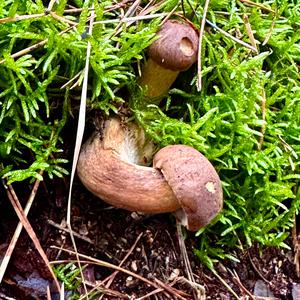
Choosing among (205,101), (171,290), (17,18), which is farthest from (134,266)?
(17,18)

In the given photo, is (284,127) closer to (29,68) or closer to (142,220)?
(142,220)

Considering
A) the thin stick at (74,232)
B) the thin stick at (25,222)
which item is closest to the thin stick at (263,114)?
the thin stick at (74,232)

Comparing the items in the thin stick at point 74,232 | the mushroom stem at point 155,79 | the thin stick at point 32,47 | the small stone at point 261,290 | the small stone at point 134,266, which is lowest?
the small stone at point 261,290

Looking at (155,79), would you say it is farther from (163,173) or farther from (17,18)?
(17,18)

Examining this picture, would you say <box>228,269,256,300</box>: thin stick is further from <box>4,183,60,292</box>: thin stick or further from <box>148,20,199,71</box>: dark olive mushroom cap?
<box>148,20,199,71</box>: dark olive mushroom cap

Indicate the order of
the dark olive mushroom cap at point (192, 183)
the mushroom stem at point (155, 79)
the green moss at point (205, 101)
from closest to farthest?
the dark olive mushroom cap at point (192, 183) < the green moss at point (205, 101) < the mushroom stem at point (155, 79)

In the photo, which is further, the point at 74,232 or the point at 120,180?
the point at 74,232

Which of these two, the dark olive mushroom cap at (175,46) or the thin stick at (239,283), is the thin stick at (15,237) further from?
the thin stick at (239,283)
